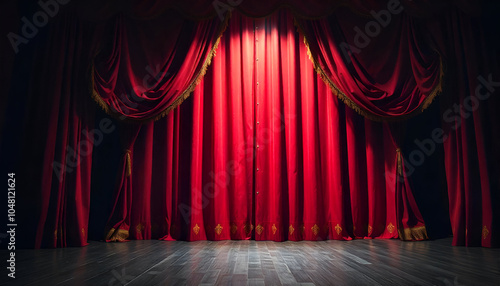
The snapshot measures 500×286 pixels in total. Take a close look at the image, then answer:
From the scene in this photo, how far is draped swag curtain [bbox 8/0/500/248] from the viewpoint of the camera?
3.28 m

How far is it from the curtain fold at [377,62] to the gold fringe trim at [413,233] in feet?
3.67

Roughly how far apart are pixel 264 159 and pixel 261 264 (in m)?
1.52

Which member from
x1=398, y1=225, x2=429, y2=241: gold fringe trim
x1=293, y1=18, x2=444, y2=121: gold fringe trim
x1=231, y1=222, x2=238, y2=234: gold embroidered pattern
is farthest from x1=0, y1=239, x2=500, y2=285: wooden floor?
x1=293, y1=18, x2=444, y2=121: gold fringe trim

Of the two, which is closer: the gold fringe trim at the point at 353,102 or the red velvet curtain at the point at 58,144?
the red velvet curtain at the point at 58,144

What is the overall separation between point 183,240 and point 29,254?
1.32m

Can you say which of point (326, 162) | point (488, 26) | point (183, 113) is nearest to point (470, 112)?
point (488, 26)

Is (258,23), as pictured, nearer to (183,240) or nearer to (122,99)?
(122,99)

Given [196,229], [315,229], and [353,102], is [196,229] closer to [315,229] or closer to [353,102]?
[315,229]

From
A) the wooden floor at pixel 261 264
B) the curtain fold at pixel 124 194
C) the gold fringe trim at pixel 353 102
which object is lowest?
the wooden floor at pixel 261 264

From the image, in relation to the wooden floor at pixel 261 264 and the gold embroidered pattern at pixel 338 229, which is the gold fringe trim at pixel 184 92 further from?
the gold embroidered pattern at pixel 338 229

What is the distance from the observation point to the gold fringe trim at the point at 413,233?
3.30 meters

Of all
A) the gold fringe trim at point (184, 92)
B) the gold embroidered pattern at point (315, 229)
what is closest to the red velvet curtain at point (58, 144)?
the gold fringe trim at point (184, 92)

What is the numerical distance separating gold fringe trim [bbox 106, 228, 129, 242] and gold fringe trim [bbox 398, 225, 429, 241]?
276 centimetres

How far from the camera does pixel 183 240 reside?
11.3 feet
